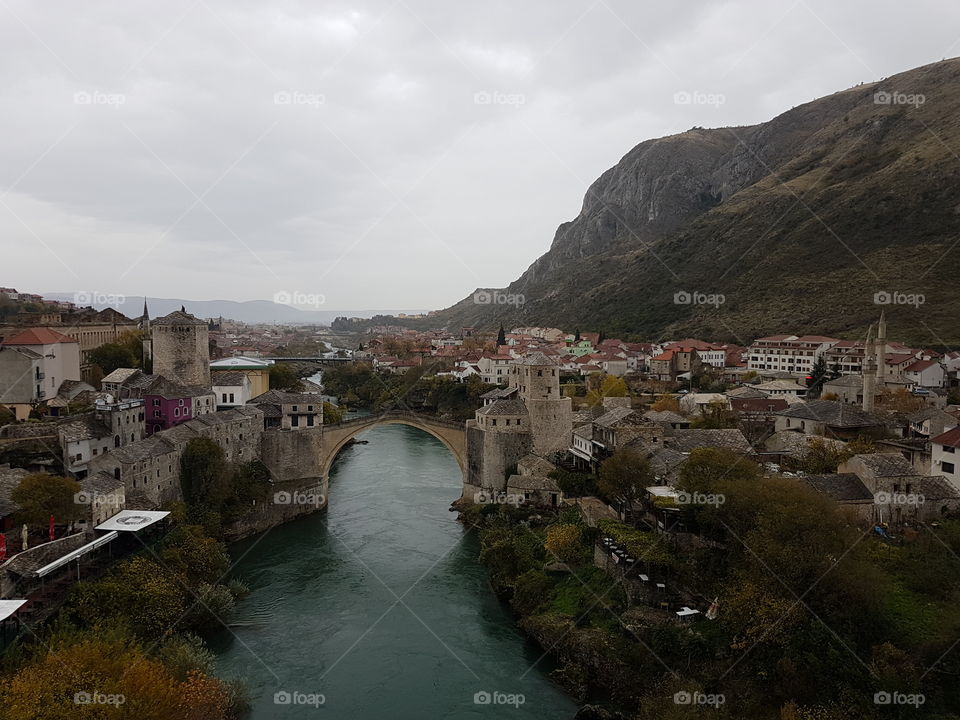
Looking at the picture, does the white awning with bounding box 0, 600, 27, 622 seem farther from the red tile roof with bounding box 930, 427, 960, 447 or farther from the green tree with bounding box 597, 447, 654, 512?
the red tile roof with bounding box 930, 427, 960, 447

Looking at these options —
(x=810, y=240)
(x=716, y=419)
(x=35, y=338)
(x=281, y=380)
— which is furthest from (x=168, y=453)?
(x=810, y=240)

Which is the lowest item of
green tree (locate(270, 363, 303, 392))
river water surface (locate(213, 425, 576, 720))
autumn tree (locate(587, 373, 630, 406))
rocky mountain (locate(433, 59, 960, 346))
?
river water surface (locate(213, 425, 576, 720))

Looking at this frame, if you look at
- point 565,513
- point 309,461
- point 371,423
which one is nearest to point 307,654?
point 565,513

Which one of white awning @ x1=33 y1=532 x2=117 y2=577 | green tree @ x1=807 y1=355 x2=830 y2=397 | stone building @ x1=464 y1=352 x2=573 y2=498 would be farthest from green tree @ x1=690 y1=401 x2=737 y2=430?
white awning @ x1=33 y1=532 x2=117 y2=577

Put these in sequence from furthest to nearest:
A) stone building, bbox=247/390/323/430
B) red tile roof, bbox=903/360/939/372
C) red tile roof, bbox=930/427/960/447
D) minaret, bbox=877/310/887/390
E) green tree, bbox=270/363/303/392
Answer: green tree, bbox=270/363/303/392
red tile roof, bbox=903/360/939/372
minaret, bbox=877/310/887/390
stone building, bbox=247/390/323/430
red tile roof, bbox=930/427/960/447

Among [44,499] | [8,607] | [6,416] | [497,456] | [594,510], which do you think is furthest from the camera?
[497,456]

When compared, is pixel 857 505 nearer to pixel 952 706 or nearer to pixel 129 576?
pixel 952 706

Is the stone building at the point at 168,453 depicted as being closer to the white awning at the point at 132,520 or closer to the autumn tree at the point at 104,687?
the white awning at the point at 132,520

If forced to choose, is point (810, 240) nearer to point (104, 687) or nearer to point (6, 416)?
point (6, 416)
